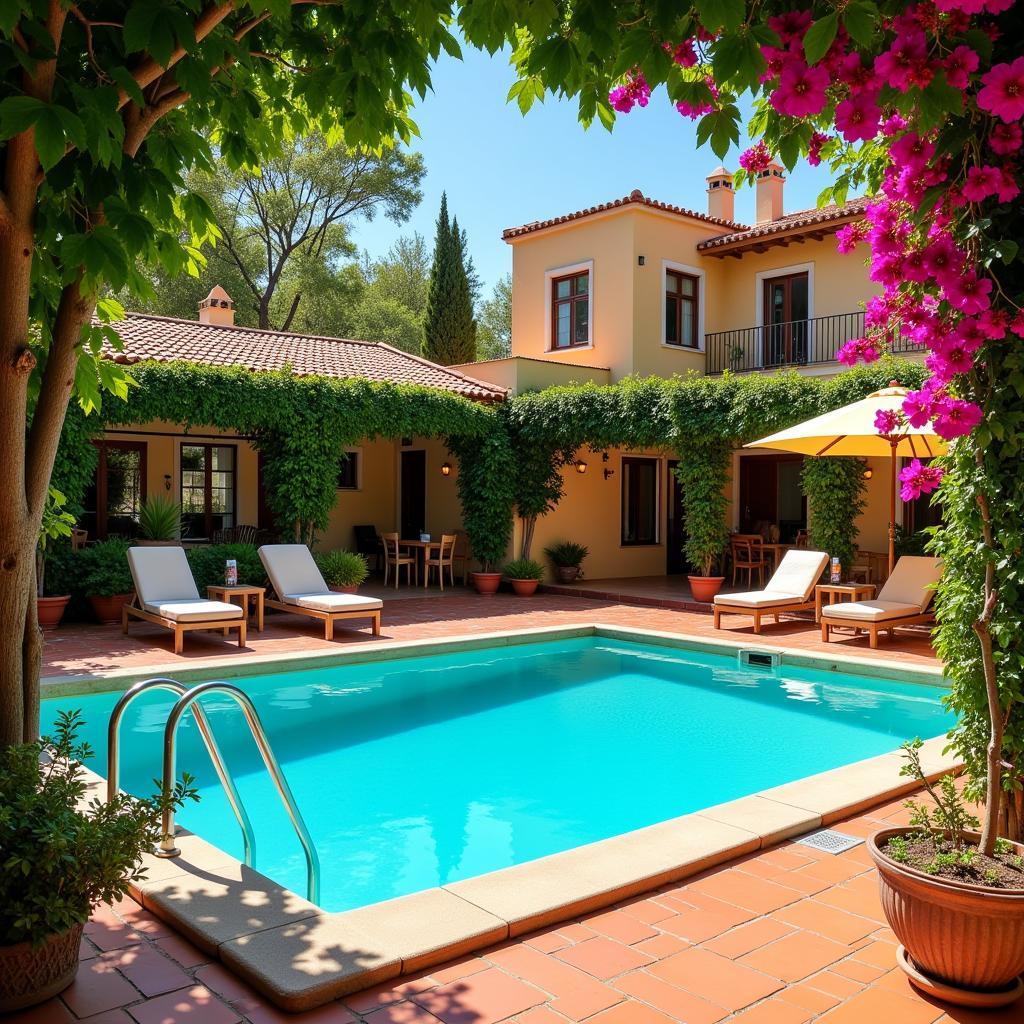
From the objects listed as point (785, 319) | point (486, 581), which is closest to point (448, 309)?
point (785, 319)

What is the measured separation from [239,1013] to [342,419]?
11.8 meters

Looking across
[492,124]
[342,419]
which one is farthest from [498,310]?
[342,419]

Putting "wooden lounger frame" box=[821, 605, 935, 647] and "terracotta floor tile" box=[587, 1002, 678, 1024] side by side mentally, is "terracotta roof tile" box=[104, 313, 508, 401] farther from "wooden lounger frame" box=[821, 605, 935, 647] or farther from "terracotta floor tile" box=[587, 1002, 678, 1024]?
"terracotta floor tile" box=[587, 1002, 678, 1024]

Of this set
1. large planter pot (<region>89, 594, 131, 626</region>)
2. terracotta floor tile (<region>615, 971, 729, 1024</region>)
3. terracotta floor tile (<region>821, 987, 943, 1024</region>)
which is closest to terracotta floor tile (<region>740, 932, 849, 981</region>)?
terracotta floor tile (<region>821, 987, 943, 1024</region>)

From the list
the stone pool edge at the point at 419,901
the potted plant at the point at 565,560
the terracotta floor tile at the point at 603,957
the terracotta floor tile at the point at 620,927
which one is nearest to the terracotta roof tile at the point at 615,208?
the potted plant at the point at 565,560

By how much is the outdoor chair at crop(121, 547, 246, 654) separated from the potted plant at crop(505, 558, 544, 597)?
5.90 meters

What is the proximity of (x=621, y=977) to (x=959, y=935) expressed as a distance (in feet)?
3.47

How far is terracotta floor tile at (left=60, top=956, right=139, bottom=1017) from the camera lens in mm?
2725

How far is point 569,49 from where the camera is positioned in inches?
99.3

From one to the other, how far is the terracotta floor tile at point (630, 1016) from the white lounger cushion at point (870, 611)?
8.57 meters

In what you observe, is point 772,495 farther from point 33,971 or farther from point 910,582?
point 33,971

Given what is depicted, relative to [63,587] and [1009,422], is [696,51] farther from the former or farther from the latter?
Result: [63,587]

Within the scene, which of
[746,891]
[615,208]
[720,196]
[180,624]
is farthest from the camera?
[720,196]

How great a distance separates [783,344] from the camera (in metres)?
18.3
